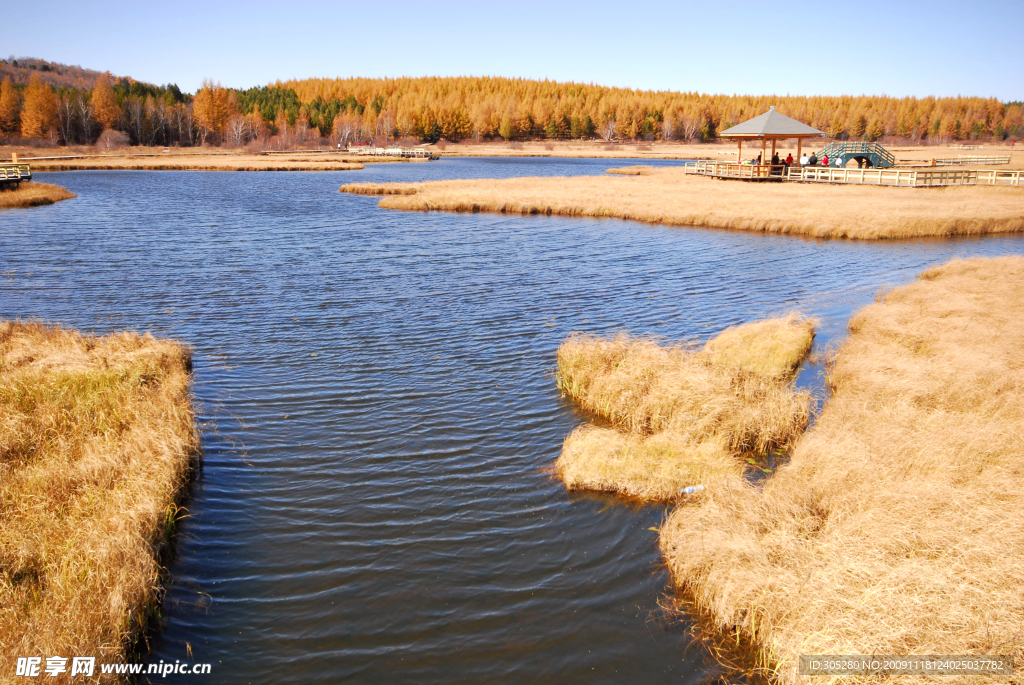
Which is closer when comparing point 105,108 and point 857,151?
point 857,151

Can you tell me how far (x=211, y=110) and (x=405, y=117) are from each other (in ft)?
147

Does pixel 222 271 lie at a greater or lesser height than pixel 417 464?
greater

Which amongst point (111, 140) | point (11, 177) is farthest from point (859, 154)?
point (111, 140)

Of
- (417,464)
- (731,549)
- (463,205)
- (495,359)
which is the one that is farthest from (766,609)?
(463,205)

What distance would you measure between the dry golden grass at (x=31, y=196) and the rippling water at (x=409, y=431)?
16942mm

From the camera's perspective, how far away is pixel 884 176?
159ft

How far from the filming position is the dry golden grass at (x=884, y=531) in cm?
577

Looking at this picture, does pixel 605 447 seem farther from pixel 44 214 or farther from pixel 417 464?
pixel 44 214

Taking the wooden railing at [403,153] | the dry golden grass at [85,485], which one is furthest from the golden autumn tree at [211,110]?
the dry golden grass at [85,485]

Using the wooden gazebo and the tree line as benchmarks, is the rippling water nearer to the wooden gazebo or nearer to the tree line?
the wooden gazebo

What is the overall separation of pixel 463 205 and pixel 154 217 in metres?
18.0

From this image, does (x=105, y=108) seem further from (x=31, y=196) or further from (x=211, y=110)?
(x=31, y=196)

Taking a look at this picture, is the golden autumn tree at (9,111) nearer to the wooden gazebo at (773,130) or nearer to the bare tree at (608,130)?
the wooden gazebo at (773,130)

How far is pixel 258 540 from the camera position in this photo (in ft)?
27.6
